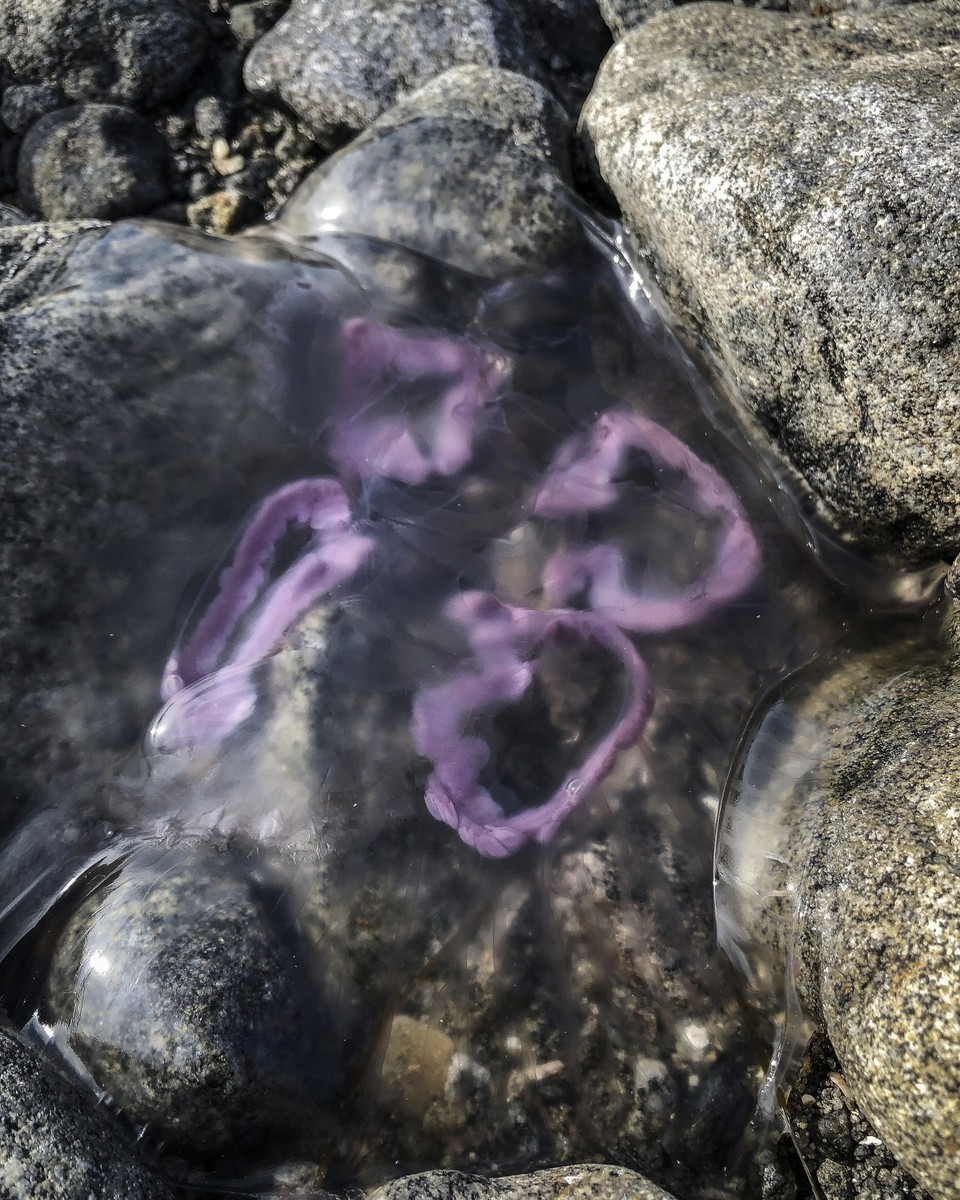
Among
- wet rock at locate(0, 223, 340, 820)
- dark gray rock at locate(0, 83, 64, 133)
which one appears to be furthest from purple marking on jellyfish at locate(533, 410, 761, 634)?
dark gray rock at locate(0, 83, 64, 133)

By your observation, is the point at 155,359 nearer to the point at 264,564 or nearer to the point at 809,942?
the point at 264,564

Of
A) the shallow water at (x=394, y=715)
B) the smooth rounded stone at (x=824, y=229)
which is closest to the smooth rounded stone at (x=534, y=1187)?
the shallow water at (x=394, y=715)

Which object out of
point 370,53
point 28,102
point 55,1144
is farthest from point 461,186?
point 55,1144

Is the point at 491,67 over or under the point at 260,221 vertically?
over

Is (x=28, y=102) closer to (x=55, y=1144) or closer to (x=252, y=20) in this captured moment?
(x=252, y=20)

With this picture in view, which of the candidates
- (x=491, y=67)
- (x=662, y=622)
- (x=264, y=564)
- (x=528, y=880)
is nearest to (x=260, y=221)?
(x=491, y=67)

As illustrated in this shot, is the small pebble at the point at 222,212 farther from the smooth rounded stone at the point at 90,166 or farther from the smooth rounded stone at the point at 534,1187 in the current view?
the smooth rounded stone at the point at 534,1187
